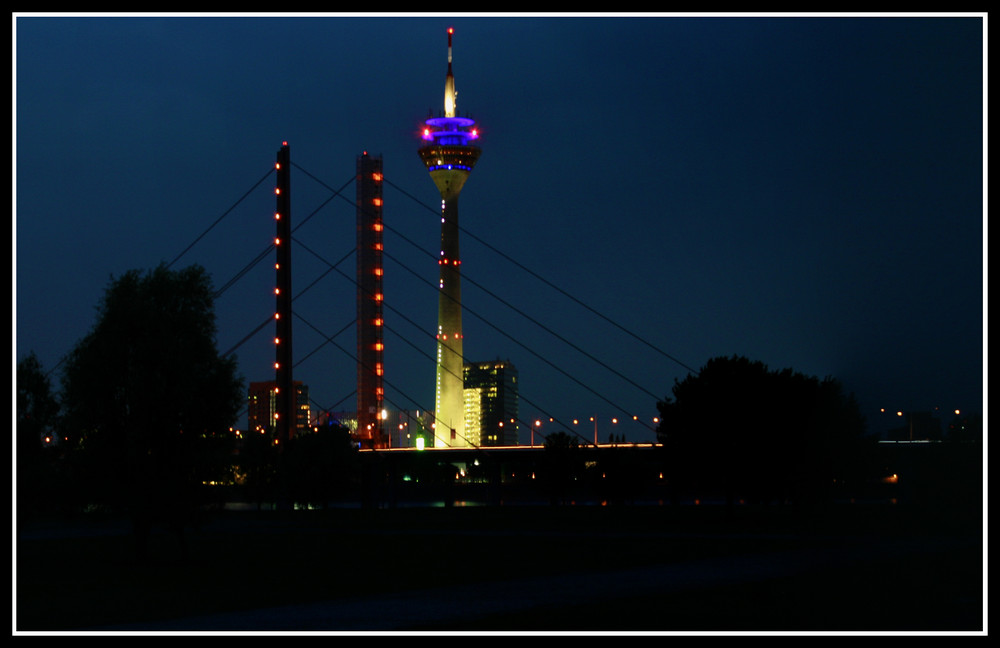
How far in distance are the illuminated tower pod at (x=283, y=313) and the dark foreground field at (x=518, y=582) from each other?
166 ft

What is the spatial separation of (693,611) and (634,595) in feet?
8.28

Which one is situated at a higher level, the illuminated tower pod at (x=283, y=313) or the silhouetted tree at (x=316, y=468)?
the illuminated tower pod at (x=283, y=313)

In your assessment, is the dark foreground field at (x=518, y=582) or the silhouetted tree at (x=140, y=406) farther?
the silhouetted tree at (x=140, y=406)

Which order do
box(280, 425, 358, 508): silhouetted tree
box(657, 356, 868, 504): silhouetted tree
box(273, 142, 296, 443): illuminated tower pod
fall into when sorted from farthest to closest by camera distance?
box(273, 142, 296, 443): illuminated tower pod, box(280, 425, 358, 508): silhouetted tree, box(657, 356, 868, 504): silhouetted tree

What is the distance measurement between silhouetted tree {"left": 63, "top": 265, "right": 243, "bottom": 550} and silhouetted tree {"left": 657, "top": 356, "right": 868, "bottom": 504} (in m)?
34.8

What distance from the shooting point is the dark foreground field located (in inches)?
761

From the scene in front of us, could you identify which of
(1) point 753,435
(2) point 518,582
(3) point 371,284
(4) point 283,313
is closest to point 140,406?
(2) point 518,582

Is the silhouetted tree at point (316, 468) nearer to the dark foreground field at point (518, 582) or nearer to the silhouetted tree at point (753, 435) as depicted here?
the silhouetted tree at point (753, 435)

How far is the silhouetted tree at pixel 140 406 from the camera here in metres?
34.1

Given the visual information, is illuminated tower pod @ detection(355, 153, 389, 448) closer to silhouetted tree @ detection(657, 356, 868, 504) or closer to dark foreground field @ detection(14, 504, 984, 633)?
silhouetted tree @ detection(657, 356, 868, 504)

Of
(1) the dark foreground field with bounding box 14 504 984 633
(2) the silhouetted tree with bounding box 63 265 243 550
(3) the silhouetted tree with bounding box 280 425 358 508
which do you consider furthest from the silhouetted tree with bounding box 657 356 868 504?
(2) the silhouetted tree with bounding box 63 265 243 550

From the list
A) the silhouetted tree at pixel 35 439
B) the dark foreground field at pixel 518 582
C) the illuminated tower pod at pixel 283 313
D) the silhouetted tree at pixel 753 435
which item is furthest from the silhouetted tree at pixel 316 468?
the silhouetted tree at pixel 35 439
